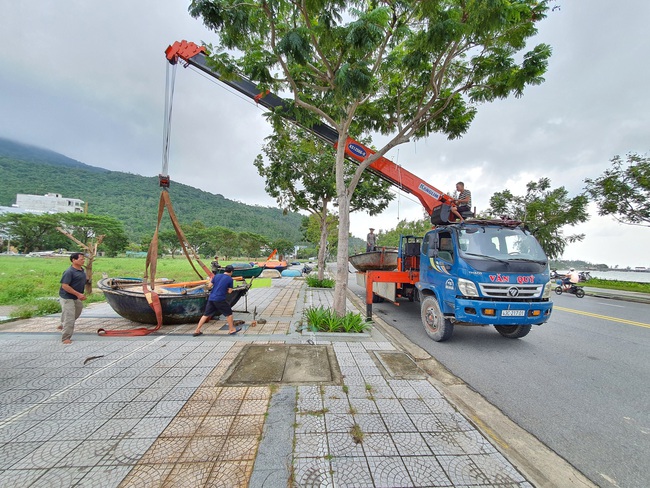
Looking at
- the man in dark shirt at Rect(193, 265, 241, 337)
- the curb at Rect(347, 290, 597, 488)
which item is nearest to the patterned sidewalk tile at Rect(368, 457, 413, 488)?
the curb at Rect(347, 290, 597, 488)

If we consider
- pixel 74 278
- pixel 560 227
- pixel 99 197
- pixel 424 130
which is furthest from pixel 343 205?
pixel 99 197

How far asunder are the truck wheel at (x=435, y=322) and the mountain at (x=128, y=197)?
71601 millimetres

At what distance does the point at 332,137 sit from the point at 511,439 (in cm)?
678

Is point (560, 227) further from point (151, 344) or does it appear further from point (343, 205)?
point (151, 344)

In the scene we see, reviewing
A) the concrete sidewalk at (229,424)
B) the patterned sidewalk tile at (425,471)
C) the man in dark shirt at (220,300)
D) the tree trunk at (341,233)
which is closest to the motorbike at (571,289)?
the tree trunk at (341,233)

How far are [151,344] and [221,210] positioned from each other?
9475 centimetres

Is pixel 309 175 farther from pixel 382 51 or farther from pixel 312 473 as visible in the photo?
pixel 312 473

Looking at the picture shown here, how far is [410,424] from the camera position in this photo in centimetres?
245

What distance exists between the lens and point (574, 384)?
11.4 feet

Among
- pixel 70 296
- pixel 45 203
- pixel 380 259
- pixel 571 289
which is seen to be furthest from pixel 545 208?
pixel 45 203

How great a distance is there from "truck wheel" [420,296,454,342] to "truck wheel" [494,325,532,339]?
1376 mm

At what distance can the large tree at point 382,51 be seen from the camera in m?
4.07

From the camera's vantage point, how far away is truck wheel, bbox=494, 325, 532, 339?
517 centimetres

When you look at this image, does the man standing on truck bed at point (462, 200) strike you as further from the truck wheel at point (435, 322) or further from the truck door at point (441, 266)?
the truck wheel at point (435, 322)
